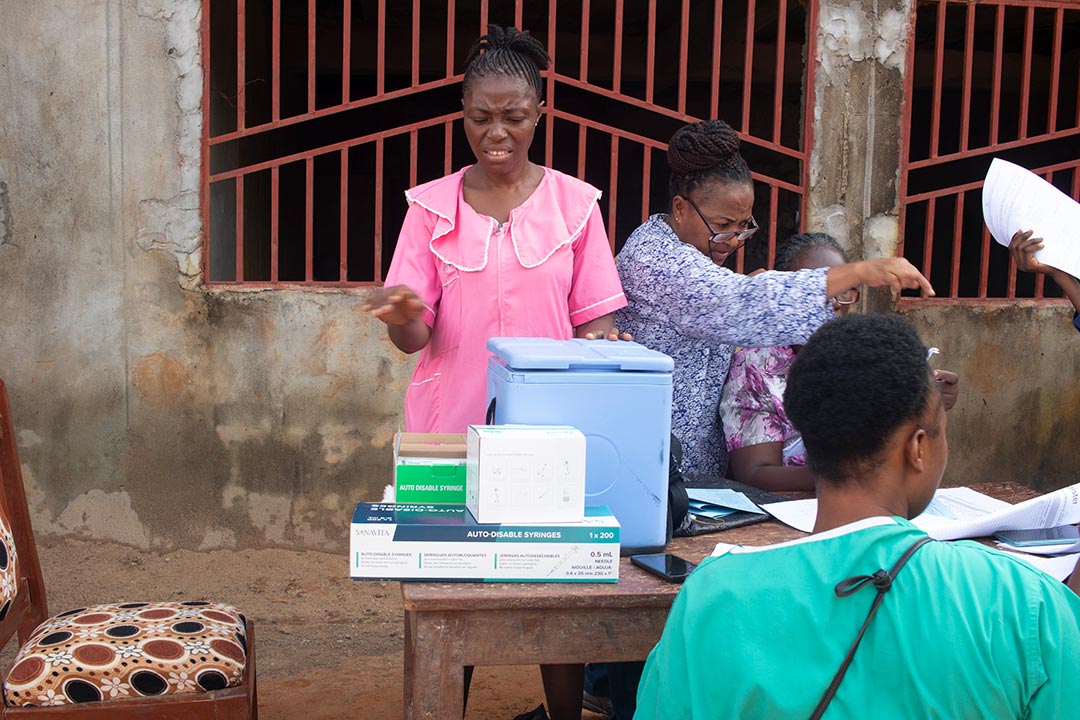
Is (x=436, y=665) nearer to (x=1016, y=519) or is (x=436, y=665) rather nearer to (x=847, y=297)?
(x=1016, y=519)

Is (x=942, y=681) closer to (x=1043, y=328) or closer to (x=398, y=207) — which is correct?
(x=1043, y=328)

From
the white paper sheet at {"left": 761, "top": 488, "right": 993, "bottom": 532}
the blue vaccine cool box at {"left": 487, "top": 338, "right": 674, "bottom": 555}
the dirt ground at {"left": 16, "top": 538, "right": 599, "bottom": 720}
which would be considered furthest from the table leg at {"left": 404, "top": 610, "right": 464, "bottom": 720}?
the dirt ground at {"left": 16, "top": 538, "right": 599, "bottom": 720}

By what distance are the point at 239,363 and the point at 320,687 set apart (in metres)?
1.33

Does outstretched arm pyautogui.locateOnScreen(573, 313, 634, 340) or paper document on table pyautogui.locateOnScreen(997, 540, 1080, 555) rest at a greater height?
outstretched arm pyautogui.locateOnScreen(573, 313, 634, 340)

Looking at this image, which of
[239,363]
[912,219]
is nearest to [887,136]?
[239,363]

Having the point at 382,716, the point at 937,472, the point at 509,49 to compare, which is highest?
the point at 509,49

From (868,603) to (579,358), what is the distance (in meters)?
0.78

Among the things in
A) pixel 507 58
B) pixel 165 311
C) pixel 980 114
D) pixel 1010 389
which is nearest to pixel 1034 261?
pixel 507 58

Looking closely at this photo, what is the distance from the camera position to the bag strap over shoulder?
52.5 inches

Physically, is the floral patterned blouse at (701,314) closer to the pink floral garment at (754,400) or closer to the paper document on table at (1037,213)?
the pink floral garment at (754,400)

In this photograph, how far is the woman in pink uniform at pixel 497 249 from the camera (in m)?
2.56

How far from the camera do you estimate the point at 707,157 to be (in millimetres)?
2631

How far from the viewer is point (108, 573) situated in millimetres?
4305

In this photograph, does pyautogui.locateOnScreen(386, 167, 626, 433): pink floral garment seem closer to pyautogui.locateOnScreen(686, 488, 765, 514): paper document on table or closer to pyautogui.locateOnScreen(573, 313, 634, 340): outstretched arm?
pyautogui.locateOnScreen(573, 313, 634, 340): outstretched arm
